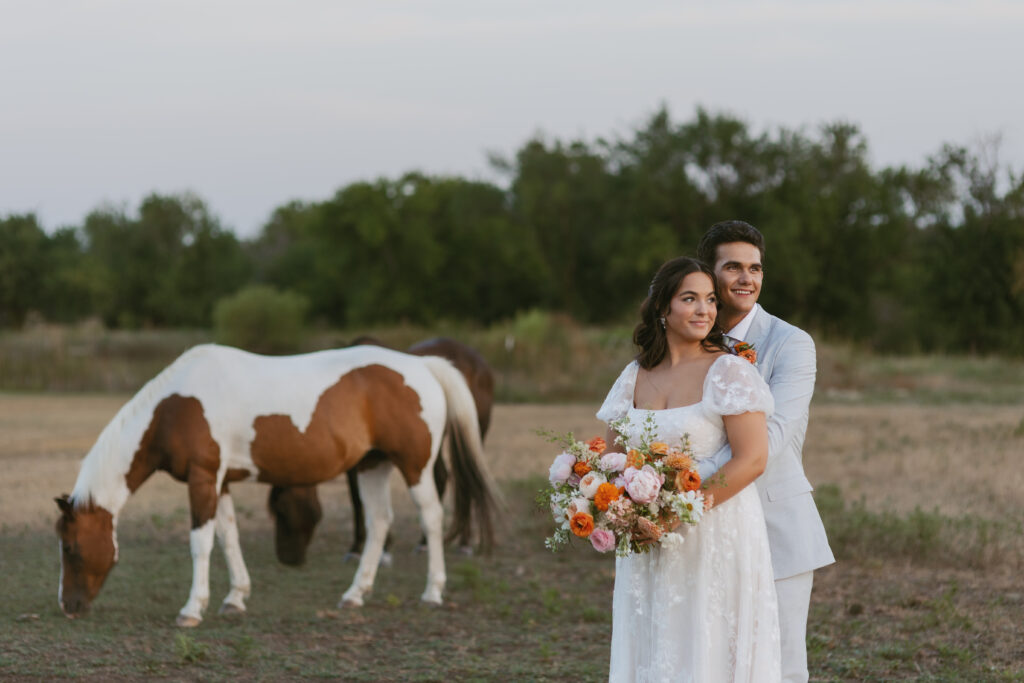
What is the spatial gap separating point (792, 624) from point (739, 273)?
1.26 meters

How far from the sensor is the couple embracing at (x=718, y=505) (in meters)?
3.35

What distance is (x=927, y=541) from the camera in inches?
306

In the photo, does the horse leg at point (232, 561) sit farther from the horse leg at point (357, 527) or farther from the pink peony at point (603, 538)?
the pink peony at point (603, 538)

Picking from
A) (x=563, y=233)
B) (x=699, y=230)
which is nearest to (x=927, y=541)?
(x=699, y=230)

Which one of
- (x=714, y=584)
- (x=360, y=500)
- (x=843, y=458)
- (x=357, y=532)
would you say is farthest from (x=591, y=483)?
(x=843, y=458)

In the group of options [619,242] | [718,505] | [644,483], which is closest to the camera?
[644,483]

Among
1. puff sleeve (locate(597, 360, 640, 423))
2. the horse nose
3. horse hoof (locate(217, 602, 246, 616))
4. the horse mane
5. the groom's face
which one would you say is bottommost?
horse hoof (locate(217, 602, 246, 616))

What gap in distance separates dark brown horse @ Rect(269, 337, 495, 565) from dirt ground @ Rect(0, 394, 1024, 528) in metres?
1.16

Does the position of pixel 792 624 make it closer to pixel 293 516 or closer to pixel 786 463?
pixel 786 463

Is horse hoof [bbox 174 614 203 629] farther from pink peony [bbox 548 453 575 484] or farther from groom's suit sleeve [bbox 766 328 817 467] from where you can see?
groom's suit sleeve [bbox 766 328 817 467]

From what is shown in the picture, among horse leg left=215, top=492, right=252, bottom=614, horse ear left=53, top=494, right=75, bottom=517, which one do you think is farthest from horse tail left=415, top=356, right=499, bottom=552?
horse ear left=53, top=494, right=75, bottom=517

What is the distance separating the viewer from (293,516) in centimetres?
792

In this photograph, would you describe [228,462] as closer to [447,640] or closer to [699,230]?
[447,640]

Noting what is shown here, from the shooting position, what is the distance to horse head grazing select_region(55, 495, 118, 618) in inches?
253
